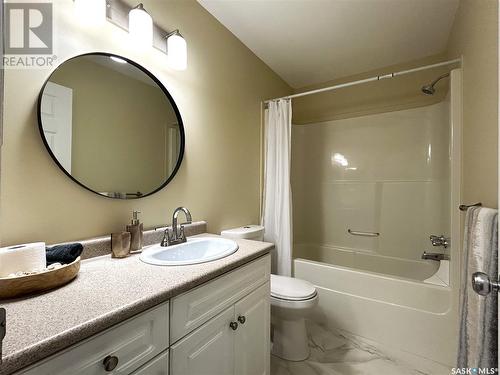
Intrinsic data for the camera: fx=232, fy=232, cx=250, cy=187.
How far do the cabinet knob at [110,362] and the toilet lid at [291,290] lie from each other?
1117 millimetres

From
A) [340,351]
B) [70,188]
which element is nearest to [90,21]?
[70,188]

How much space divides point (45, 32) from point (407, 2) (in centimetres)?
217

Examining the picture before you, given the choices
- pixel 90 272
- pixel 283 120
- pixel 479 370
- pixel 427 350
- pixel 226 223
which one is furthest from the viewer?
pixel 283 120

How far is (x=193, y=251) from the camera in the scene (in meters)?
1.34

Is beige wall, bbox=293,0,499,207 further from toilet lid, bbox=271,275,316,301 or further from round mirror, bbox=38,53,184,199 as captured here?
round mirror, bbox=38,53,184,199

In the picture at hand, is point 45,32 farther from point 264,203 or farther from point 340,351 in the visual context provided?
point 340,351

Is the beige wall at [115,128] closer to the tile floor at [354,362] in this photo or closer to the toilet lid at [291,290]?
the toilet lid at [291,290]

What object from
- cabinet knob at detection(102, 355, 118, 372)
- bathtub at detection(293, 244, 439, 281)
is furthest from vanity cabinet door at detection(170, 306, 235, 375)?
bathtub at detection(293, 244, 439, 281)

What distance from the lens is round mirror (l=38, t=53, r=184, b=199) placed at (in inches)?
39.8

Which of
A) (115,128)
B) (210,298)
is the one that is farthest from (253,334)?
(115,128)

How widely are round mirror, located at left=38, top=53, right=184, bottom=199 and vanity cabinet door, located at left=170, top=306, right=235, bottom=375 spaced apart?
0.77 m

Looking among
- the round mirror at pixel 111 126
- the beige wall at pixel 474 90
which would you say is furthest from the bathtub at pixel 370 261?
the round mirror at pixel 111 126

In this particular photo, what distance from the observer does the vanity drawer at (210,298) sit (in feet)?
2.64

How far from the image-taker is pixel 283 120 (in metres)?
2.22
